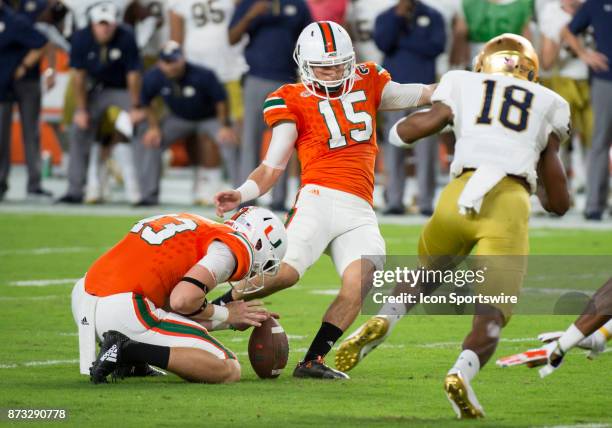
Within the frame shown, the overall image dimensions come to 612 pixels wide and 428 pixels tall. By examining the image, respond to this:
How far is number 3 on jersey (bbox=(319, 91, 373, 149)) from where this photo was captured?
7387 millimetres

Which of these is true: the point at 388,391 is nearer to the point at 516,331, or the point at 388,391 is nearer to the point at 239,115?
the point at 516,331

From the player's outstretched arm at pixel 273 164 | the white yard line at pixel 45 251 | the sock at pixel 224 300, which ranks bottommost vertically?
the white yard line at pixel 45 251

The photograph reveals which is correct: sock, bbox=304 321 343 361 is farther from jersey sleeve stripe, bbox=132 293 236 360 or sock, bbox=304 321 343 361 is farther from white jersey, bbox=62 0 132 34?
white jersey, bbox=62 0 132 34

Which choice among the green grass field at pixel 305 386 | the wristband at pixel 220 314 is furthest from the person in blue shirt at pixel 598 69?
the wristband at pixel 220 314

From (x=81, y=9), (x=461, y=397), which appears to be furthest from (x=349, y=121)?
(x=81, y=9)

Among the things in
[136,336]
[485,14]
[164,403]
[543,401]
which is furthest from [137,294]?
[485,14]

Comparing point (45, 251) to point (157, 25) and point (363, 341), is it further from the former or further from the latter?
point (363, 341)

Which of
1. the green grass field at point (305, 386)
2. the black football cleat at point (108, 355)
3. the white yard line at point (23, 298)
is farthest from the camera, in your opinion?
the white yard line at point (23, 298)

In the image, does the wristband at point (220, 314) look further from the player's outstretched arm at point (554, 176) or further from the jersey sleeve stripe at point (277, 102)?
the player's outstretched arm at point (554, 176)

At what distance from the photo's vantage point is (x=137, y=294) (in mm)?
6539

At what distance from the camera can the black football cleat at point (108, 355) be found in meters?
6.41

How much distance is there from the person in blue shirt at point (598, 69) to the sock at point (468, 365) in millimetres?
7993

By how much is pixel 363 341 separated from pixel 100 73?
28.8ft

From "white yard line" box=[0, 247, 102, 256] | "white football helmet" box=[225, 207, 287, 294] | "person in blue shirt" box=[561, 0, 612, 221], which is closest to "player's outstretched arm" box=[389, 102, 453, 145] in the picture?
"white football helmet" box=[225, 207, 287, 294]
